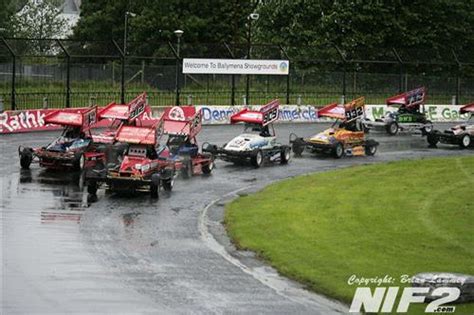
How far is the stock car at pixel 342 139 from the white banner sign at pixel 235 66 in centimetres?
1486

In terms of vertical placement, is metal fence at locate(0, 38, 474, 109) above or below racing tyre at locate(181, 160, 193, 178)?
above

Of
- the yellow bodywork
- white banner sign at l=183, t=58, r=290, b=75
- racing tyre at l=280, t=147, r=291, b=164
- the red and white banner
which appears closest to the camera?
racing tyre at l=280, t=147, r=291, b=164

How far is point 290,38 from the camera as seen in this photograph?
244 feet

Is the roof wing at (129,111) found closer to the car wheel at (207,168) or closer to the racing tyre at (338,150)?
the car wheel at (207,168)

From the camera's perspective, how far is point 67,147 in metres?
31.0

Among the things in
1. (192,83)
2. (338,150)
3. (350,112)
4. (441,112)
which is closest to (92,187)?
(338,150)

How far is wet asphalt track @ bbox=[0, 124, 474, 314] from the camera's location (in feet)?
49.6

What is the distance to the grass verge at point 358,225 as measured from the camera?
17.8m

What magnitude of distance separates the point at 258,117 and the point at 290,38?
128 ft

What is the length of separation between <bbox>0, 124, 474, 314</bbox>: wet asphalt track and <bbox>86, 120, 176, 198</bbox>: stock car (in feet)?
1.40

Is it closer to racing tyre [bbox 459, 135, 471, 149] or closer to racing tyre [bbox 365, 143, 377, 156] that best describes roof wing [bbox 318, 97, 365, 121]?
racing tyre [bbox 365, 143, 377, 156]

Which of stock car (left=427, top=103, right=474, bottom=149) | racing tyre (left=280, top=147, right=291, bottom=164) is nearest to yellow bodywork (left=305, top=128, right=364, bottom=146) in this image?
racing tyre (left=280, top=147, right=291, bottom=164)

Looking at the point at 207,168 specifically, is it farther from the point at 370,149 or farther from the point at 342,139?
the point at 370,149

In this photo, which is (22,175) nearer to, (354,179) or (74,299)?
(354,179)
